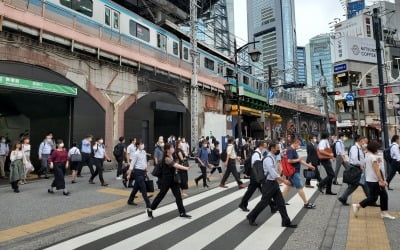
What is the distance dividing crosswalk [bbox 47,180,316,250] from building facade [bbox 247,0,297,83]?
1021 inches

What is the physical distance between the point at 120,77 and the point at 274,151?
1341cm

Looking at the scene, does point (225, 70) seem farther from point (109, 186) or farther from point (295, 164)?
point (295, 164)

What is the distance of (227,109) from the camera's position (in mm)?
31281

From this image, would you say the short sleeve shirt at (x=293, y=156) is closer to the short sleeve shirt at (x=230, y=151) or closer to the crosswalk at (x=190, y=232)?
the crosswalk at (x=190, y=232)

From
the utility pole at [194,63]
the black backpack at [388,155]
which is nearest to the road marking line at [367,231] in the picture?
the black backpack at [388,155]

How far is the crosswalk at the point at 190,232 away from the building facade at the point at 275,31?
2594 centimetres

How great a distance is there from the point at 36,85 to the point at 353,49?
46.8 metres

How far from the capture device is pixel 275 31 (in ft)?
118

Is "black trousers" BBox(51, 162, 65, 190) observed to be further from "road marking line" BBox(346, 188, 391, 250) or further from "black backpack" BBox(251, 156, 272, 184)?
"road marking line" BBox(346, 188, 391, 250)

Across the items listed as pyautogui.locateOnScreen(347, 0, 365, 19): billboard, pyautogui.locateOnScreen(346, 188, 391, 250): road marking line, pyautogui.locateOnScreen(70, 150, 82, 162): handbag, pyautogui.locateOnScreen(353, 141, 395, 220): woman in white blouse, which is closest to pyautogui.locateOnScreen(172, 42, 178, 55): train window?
pyautogui.locateOnScreen(70, 150, 82, 162): handbag

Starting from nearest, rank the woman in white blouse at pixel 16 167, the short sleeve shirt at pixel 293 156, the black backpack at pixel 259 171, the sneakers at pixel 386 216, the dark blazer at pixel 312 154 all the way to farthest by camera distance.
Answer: the black backpack at pixel 259 171, the sneakers at pixel 386 216, the short sleeve shirt at pixel 293 156, the woman in white blouse at pixel 16 167, the dark blazer at pixel 312 154

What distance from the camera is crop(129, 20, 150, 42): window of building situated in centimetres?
1872

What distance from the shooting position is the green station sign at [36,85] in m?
11.9

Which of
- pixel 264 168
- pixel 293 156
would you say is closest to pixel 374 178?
pixel 293 156
